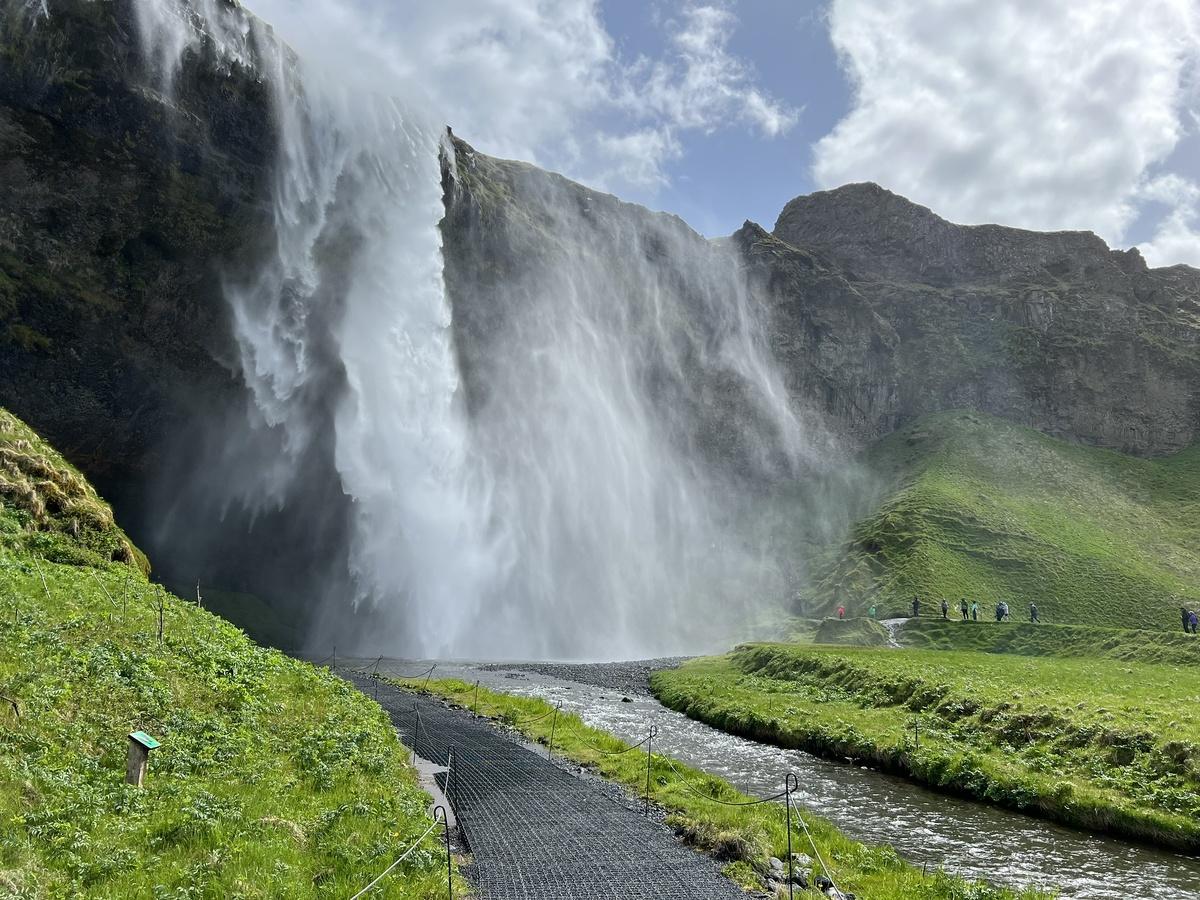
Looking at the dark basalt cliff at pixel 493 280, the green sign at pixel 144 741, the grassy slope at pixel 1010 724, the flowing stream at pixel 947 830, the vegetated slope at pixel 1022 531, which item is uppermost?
the dark basalt cliff at pixel 493 280

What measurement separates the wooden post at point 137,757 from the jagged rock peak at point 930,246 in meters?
163

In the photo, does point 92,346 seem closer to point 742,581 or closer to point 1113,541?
point 742,581

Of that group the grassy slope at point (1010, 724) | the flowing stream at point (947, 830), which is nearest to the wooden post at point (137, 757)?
the flowing stream at point (947, 830)

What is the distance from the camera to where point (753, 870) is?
13.3 m

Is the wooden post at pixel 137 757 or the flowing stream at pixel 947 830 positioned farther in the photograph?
the flowing stream at pixel 947 830

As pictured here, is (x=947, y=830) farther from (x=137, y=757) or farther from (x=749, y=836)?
(x=137, y=757)

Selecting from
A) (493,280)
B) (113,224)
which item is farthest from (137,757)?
(493,280)

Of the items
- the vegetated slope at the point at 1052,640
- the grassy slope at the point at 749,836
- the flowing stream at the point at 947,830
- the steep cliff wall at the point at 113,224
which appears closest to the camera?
the grassy slope at the point at 749,836

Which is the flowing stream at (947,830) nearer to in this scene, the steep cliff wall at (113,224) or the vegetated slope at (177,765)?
the vegetated slope at (177,765)

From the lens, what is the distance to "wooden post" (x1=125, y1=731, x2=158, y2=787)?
11672 millimetres

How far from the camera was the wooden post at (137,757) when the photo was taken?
11.7m

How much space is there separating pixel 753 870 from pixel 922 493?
93268mm

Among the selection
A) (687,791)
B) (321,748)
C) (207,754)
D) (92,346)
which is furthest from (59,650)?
(92,346)

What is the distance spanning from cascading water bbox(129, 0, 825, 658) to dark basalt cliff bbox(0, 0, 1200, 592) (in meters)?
2.45
